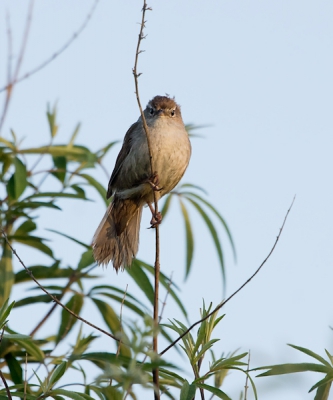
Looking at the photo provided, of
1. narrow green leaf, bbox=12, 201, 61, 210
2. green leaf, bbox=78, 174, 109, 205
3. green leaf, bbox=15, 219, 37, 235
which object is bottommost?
green leaf, bbox=15, 219, 37, 235

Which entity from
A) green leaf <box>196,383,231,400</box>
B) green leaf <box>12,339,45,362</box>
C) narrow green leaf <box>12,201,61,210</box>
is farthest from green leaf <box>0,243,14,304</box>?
green leaf <box>196,383,231,400</box>

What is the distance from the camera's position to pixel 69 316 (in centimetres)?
475

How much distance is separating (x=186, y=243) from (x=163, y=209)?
0.38m

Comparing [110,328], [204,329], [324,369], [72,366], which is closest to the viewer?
[324,369]

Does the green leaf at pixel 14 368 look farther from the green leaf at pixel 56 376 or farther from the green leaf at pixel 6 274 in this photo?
the green leaf at pixel 56 376

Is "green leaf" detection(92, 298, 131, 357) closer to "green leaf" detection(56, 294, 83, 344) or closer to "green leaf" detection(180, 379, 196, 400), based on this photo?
"green leaf" detection(56, 294, 83, 344)

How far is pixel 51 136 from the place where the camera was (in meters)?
5.64

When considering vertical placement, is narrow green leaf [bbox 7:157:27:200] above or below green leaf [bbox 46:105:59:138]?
below

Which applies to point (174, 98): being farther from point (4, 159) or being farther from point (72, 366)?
point (72, 366)

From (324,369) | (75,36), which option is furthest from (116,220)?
(324,369)

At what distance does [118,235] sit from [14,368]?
150 centimetres

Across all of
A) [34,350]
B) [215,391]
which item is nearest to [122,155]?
[34,350]

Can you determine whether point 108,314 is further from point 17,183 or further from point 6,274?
point 17,183

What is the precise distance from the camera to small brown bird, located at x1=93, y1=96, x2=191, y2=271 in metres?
5.16
